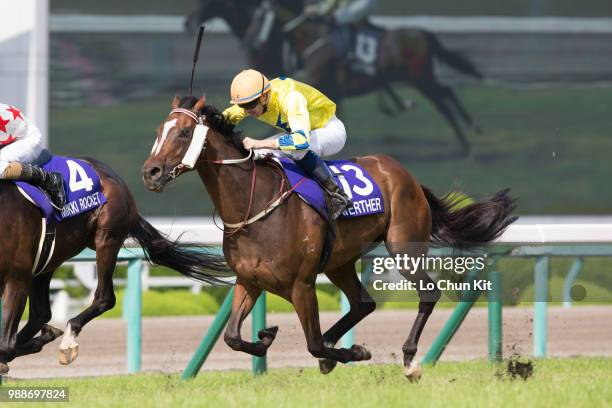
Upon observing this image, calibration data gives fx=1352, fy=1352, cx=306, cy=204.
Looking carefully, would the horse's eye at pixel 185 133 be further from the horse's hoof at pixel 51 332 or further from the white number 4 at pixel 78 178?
the horse's hoof at pixel 51 332

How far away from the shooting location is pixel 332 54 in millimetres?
16812

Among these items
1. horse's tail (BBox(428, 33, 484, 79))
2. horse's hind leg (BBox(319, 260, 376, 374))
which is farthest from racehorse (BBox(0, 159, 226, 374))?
horse's tail (BBox(428, 33, 484, 79))

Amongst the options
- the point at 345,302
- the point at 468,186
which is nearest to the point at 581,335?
the point at 345,302

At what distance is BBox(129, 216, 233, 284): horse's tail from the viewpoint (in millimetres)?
7168

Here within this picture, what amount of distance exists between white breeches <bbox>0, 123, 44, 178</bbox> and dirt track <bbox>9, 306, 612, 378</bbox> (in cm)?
149

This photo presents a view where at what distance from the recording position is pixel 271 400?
559 centimetres

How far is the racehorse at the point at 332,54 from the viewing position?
16641 mm

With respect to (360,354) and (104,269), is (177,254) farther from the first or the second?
(360,354)

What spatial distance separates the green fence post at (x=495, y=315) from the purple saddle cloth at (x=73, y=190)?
2195mm

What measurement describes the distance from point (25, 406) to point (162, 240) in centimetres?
184

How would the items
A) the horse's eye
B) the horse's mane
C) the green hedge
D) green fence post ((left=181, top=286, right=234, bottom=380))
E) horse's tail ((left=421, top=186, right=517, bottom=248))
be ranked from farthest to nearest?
the green hedge
horse's tail ((left=421, top=186, right=517, bottom=248))
green fence post ((left=181, top=286, right=234, bottom=380))
the horse's mane
the horse's eye

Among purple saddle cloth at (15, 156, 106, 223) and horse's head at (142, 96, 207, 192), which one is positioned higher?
horse's head at (142, 96, 207, 192)

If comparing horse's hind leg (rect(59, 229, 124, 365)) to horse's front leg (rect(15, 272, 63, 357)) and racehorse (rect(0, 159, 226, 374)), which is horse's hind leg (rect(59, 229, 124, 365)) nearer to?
racehorse (rect(0, 159, 226, 374))

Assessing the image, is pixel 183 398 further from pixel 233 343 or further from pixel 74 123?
pixel 74 123
